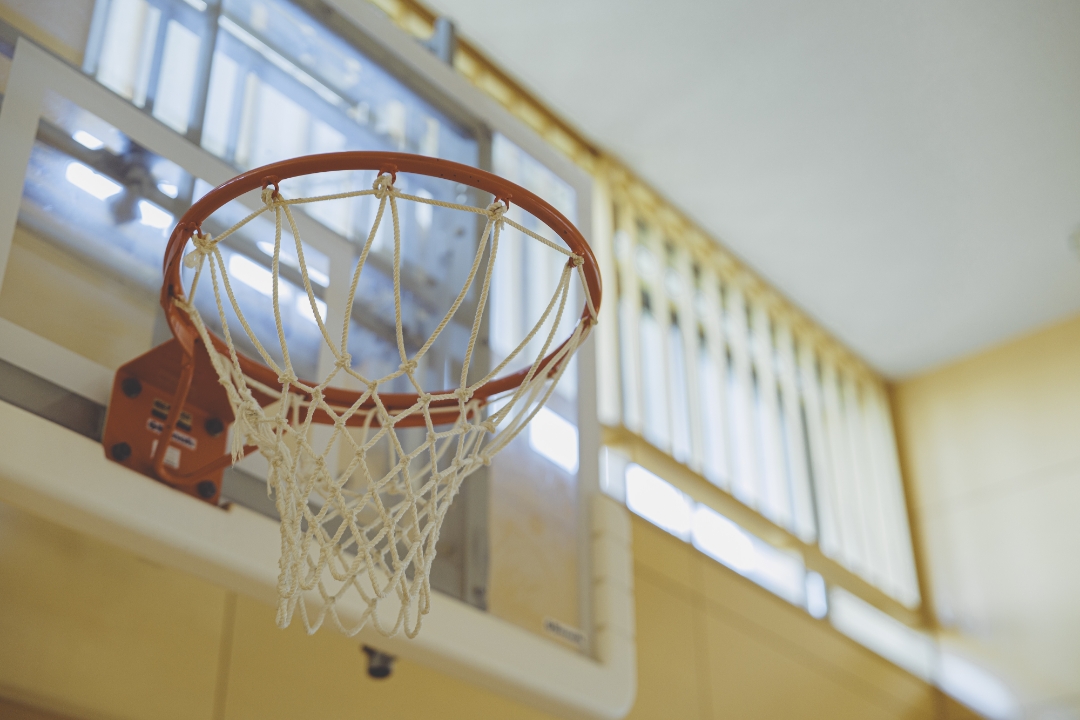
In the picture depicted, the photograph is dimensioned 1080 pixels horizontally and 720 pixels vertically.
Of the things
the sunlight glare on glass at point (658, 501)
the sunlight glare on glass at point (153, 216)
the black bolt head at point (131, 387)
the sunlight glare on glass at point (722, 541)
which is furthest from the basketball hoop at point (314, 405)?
the sunlight glare on glass at point (722, 541)

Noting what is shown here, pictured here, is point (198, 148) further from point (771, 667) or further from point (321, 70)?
point (771, 667)

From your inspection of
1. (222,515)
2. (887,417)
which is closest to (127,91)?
(222,515)

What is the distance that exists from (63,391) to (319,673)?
3.72ft

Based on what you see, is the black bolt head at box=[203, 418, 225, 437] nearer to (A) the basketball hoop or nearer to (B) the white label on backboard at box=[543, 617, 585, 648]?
(A) the basketball hoop

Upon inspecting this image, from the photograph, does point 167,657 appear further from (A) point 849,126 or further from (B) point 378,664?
(A) point 849,126

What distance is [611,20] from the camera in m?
3.94

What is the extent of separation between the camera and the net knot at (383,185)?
1.79 meters

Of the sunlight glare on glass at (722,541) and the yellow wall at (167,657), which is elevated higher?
the sunlight glare on glass at (722,541)

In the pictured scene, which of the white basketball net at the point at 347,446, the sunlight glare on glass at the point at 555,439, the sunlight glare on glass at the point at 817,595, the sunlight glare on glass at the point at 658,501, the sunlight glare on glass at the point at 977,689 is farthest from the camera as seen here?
the sunlight glare on glass at the point at 977,689

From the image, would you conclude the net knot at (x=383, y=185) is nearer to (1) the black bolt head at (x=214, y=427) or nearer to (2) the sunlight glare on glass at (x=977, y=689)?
A: (1) the black bolt head at (x=214, y=427)

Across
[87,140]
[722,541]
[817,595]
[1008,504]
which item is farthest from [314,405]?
[1008,504]

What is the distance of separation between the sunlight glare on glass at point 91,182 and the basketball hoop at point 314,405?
0.20 meters

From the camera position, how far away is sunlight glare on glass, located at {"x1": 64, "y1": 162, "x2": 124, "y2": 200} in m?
1.99

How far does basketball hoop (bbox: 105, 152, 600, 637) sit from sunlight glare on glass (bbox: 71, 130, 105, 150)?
0.28m
